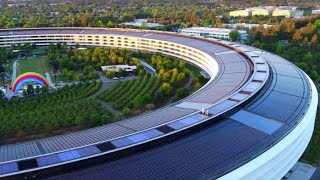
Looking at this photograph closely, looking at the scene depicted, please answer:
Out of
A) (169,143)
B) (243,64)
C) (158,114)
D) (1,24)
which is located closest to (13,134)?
(158,114)

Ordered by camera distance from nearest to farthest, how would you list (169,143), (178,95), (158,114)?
1. (169,143)
2. (158,114)
3. (178,95)

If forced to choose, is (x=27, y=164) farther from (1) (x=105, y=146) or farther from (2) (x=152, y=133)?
(2) (x=152, y=133)

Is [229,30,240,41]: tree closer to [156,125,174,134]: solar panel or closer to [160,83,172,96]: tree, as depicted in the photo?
[160,83,172,96]: tree

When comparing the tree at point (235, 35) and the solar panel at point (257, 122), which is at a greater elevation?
the tree at point (235, 35)

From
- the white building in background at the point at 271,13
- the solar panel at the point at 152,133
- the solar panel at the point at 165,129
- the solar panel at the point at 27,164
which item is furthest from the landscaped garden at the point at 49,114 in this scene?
the white building in background at the point at 271,13

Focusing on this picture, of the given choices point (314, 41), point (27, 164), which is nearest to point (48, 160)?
point (27, 164)

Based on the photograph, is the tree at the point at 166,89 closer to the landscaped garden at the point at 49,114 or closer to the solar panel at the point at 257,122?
the landscaped garden at the point at 49,114

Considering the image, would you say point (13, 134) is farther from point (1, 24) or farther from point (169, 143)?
point (1, 24)
